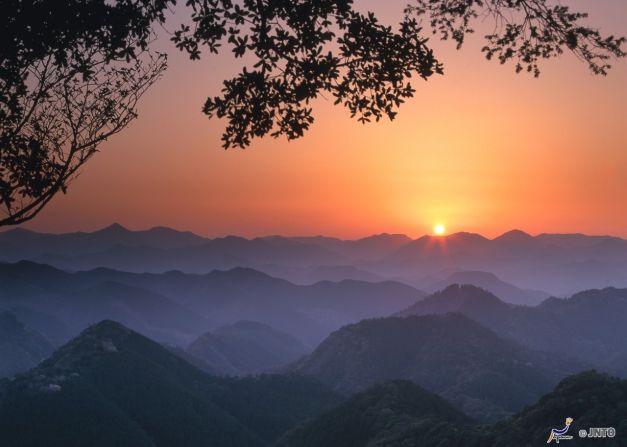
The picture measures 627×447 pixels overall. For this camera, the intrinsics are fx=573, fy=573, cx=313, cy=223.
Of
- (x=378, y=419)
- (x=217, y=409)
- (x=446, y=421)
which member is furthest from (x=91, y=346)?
(x=446, y=421)

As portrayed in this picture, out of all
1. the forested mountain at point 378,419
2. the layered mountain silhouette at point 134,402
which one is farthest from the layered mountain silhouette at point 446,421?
the layered mountain silhouette at point 134,402

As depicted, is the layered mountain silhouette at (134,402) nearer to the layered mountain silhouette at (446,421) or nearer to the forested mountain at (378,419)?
the forested mountain at (378,419)

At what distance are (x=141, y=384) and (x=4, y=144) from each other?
535 feet

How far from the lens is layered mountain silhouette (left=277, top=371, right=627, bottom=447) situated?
72756mm

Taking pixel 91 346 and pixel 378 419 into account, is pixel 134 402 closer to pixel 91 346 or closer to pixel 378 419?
pixel 91 346

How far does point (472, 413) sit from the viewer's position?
173 m

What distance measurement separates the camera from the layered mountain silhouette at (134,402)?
139625mm

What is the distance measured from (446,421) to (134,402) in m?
94.2

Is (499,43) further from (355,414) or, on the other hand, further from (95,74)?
(355,414)

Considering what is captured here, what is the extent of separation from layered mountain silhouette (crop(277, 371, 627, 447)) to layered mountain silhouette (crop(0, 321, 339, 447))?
3192 cm

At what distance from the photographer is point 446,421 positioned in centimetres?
10144

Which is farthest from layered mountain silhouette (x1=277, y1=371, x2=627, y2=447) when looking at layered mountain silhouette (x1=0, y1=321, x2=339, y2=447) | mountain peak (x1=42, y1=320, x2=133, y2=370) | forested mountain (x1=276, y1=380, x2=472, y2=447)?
mountain peak (x1=42, y1=320, x2=133, y2=370)

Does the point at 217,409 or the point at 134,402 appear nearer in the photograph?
the point at 134,402

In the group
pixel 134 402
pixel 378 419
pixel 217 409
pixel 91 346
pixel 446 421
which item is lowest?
pixel 378 419
